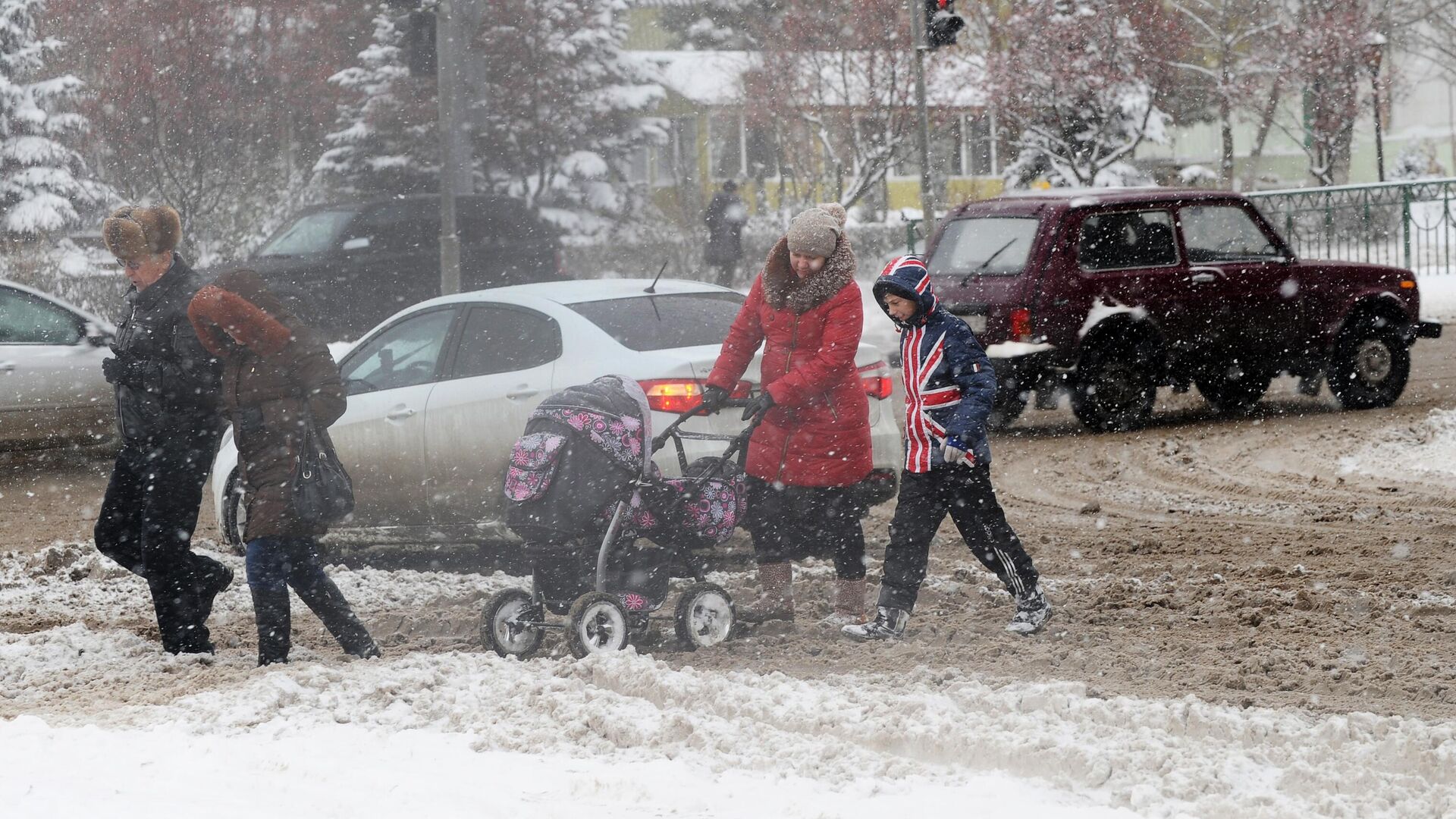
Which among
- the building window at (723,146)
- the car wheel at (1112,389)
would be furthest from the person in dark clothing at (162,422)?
the building window at (723,146)

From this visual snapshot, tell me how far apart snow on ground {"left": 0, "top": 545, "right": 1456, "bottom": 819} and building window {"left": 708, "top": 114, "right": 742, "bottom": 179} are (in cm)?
3684

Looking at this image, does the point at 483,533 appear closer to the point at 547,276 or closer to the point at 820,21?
the point at 547,276

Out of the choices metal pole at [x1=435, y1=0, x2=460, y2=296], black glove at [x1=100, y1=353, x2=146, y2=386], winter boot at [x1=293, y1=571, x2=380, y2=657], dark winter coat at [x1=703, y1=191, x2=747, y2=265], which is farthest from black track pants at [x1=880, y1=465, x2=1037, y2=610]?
dark winter coat at [x1=703, y1=191, x2=747, y2=265]

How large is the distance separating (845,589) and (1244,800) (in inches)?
107

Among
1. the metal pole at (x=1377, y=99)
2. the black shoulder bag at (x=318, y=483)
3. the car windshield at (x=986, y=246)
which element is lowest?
the black shoulder bag at (x=318, y=483)

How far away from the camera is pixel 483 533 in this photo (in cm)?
811

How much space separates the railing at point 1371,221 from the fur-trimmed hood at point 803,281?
17761mm

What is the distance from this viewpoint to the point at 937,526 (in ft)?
21.5

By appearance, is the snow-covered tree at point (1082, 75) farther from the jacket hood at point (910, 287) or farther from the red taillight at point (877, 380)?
the jacket hood at point (910, 287)

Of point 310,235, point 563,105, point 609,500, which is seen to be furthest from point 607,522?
point 563,105

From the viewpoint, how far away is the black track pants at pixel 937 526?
654 centimetres

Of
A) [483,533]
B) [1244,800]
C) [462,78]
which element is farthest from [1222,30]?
[1244,800]

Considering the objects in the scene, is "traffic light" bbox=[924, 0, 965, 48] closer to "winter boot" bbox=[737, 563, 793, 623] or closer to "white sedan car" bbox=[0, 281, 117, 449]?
"white sedan car" bbox=[0, 281, 117, 449]

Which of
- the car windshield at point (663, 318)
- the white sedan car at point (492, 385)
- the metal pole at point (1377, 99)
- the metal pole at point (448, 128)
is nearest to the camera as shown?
the white sedan car at point (492, 385)
